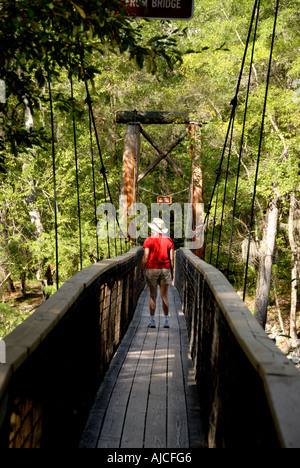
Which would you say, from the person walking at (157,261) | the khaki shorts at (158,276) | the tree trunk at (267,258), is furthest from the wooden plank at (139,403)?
the tree trunk at (267,258)

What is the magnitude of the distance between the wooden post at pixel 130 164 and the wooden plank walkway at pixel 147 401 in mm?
7501

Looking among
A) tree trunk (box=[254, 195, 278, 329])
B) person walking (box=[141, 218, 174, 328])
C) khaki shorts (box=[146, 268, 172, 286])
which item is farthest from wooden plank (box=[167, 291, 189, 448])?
tree trunk (box=[254, 195, 278, 329])

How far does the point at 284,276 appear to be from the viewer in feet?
54.1

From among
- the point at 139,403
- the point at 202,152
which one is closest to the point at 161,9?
the point at 139,403

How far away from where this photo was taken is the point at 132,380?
3125 millimetres

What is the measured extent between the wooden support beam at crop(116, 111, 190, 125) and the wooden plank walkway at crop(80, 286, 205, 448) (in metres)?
8.40

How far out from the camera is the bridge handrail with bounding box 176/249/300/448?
3.18 feet

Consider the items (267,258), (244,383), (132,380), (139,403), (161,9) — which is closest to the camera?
(244,383)

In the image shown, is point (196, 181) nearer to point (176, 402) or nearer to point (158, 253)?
point (158, 253)

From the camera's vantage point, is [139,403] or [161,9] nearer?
[161,9]

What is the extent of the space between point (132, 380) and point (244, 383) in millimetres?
1889

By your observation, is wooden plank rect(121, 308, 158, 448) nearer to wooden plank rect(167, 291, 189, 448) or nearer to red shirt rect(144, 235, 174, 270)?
wooden plank rect(167, 291, 189, 448)
